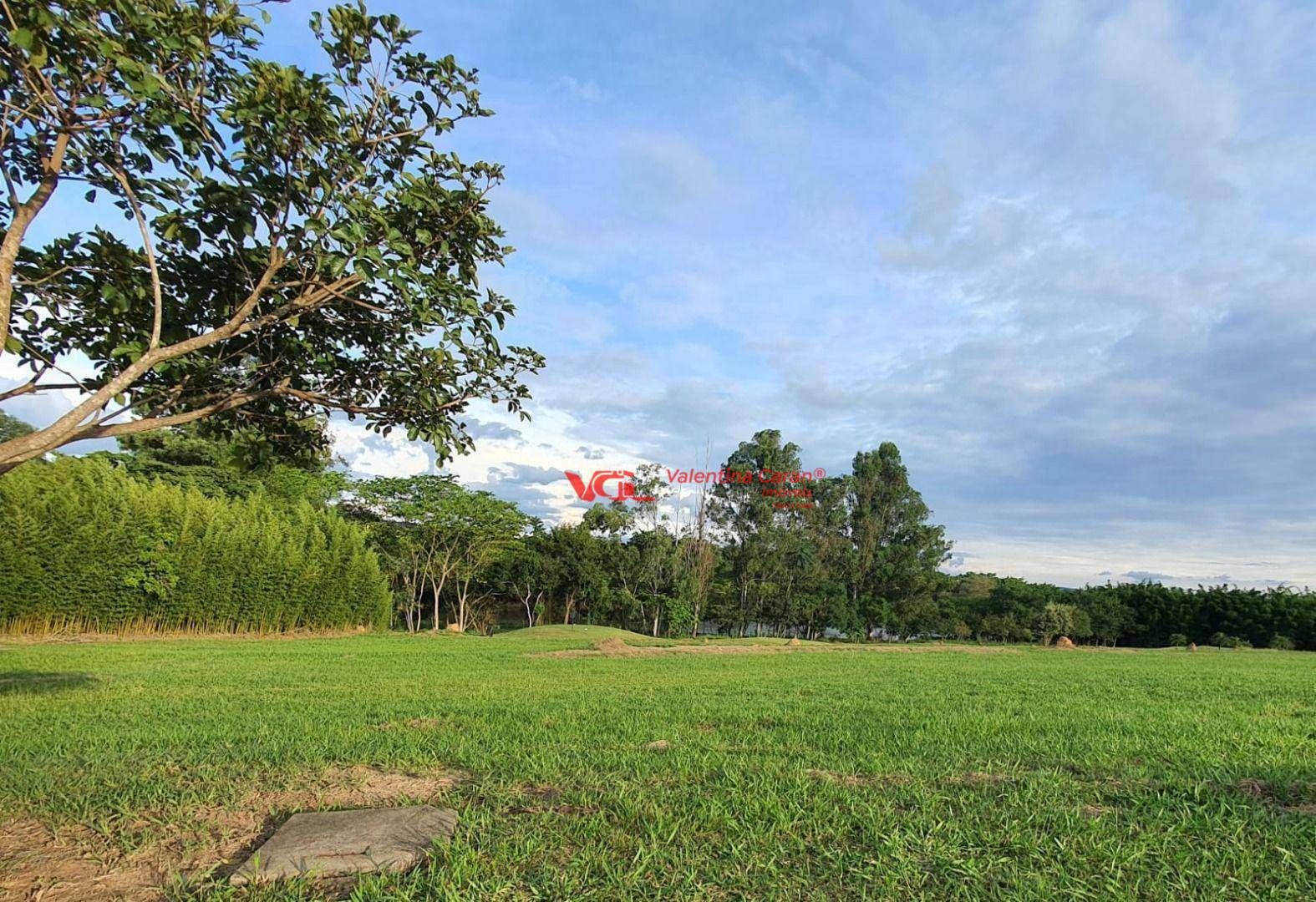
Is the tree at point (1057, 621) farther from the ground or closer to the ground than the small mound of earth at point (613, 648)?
farther from the ground

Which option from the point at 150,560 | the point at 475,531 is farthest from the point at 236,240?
the point at 475,531

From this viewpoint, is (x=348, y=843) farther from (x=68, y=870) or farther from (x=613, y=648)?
(x=613, y=648)

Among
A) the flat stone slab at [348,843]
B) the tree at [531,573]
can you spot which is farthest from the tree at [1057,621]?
the flat stone slab at [348,843]

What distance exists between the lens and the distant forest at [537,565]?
51.0 feet

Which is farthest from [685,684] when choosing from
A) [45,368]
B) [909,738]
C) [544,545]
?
[544,545]

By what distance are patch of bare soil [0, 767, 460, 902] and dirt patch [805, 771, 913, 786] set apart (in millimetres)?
1743

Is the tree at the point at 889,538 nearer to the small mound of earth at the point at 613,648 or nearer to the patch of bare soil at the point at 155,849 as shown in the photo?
the small mound of earth at the point at 613,648

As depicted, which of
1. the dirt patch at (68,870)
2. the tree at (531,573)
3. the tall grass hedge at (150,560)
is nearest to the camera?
the dirt patch at (68,870)

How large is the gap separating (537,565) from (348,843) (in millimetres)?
26896

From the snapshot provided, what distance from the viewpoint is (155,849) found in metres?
2.48

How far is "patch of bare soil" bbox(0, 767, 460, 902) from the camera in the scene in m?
2.21

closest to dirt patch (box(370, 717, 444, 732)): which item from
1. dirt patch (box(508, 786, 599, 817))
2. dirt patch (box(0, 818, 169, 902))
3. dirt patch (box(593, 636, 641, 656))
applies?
dirt patch (box(508, 786, 599, 817))

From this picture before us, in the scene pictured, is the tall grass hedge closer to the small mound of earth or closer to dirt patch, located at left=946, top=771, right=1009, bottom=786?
the small mound of earth

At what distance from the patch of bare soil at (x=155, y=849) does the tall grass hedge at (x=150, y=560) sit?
49.1 feet
